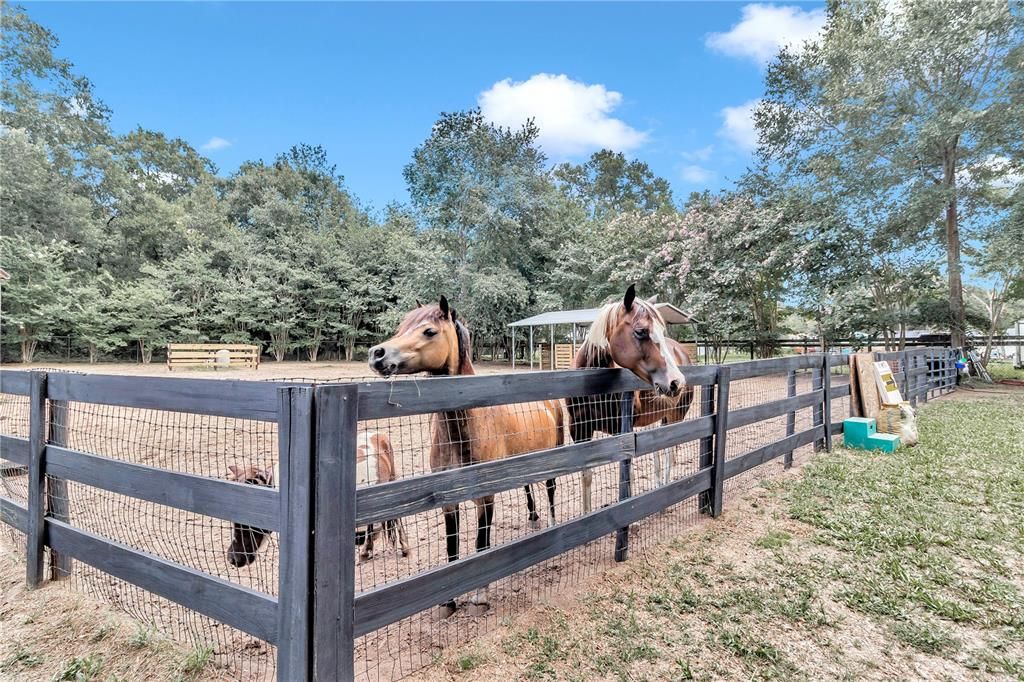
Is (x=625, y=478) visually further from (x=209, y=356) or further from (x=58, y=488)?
(x=209, y=356)

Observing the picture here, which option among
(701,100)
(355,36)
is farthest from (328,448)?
(701,100)

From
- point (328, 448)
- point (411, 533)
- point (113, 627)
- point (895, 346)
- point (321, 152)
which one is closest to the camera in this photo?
point (328, 448)

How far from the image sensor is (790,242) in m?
15.2

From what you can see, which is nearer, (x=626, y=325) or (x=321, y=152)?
(x=626, y=325)

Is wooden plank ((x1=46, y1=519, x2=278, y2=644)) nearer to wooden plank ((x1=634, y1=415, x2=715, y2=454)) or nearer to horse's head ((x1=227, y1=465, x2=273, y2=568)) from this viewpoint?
horse's head ((x1=227, y1=465, x2=273, y2=568))

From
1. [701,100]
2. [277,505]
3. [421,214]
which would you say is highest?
[701,100]

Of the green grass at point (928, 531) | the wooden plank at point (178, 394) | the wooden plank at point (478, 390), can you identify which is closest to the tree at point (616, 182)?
the green grass at point (928, 531)

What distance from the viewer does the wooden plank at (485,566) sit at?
1621 millimetres

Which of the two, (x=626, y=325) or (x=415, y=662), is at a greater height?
(x=626, y=325)

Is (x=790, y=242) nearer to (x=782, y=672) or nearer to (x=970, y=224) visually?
(x=970, y=224)

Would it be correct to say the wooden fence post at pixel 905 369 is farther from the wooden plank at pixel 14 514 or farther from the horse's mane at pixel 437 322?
the wooden plank at pixel 14 514

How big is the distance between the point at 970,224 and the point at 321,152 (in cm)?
3746

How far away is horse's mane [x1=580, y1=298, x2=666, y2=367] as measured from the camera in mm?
2824

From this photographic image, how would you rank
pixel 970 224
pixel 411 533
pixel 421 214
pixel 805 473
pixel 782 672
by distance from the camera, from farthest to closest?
pixel 421 214
pixel 970 224
pixel 805 473
pixel 411 533
pixel 782 672
